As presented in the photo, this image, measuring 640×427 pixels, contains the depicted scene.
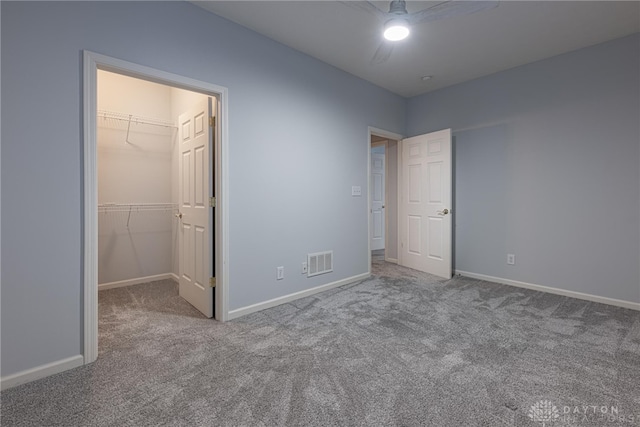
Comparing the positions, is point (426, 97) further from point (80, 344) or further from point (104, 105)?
point (80, 344)

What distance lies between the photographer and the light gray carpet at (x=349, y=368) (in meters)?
1.49

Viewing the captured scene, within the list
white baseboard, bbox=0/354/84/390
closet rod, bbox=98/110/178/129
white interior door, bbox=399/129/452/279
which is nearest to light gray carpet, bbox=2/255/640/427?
white baseboard, bbox=0/354/84/390

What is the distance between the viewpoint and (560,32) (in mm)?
2828

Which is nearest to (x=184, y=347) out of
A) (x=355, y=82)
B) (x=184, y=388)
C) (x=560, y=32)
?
(x=184, y=388)

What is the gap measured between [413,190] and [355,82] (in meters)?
1.77

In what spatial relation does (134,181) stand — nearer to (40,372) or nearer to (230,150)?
(230,150)

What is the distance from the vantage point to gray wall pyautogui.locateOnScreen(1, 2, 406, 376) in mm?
1721

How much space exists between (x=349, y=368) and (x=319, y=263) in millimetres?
1613

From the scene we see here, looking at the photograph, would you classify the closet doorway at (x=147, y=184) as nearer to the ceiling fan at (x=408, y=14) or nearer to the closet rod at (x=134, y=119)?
the closet rod at (x=134, y=119)

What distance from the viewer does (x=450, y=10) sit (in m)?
1.94

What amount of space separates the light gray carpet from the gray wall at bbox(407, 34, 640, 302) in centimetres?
51

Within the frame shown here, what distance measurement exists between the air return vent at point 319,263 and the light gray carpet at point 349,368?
0.46m

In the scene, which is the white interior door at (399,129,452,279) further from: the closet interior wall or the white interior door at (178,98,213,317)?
the closet interior wall

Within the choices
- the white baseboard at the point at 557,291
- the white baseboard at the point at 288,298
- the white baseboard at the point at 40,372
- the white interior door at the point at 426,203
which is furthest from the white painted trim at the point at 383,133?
the white baseboard at the point at 40,372
